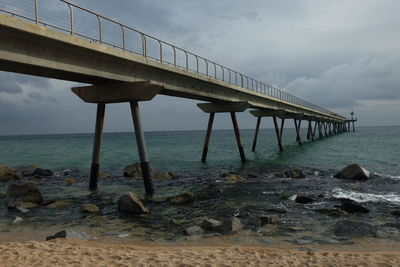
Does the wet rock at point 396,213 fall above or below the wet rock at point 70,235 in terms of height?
below

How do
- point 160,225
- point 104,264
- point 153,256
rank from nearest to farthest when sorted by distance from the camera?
point 104,264
point 153,256
point 160,225

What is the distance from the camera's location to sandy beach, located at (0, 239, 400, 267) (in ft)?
22.0

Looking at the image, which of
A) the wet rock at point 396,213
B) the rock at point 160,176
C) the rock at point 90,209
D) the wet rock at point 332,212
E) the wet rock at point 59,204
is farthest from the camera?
the rock at point 160,176

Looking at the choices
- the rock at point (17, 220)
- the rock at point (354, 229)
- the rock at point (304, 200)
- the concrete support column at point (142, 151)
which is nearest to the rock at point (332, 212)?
the rock at point (304, 200)

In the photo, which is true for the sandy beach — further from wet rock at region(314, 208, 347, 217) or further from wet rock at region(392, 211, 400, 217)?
wet rock at region(392, 211, 400, 217)

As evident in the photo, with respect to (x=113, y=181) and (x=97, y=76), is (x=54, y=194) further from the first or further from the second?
(x=97, y=76)

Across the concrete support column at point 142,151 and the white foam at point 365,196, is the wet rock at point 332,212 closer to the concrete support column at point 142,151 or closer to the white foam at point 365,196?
the white foam at point 365,196

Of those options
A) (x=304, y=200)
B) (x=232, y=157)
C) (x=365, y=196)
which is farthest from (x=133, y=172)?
(x=232, y=157)

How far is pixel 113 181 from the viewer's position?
68.0 feet

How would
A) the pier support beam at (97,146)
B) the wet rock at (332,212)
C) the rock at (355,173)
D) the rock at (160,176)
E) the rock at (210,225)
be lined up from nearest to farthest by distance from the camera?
1. the rock at (210,225)
2. the wet rock at (332,212)
3. the pier support beam at (97,146)
4. the rock at (355,173)
5. the rock at (160,176)

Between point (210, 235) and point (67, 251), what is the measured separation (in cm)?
391

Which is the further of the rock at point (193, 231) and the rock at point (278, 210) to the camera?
the rock at point (278, 210)

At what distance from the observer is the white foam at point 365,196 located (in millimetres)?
13852

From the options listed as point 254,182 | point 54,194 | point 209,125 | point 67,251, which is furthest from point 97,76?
point 209,125
